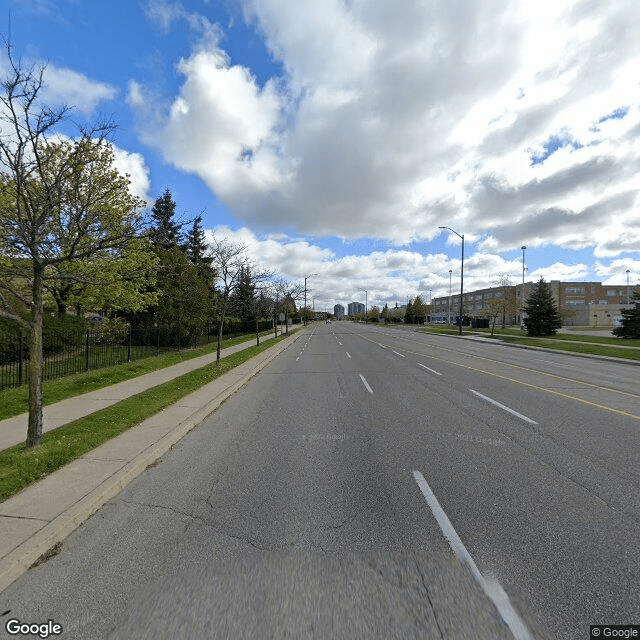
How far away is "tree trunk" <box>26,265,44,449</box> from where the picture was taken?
542 centimetres

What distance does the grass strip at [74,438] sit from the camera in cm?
456

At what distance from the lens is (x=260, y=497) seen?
14.1 ft

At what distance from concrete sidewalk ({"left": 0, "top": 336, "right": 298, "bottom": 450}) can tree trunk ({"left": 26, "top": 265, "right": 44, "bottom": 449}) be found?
1.90 feet

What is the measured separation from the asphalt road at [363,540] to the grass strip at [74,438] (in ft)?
3.65

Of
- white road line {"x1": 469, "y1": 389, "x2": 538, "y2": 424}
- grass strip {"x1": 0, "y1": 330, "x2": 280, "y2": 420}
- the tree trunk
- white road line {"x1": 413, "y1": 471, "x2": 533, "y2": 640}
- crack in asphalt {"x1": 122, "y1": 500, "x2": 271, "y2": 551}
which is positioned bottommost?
grass strip {"x1": 0, "y1": 330, "x2": 280, "y2": 420}

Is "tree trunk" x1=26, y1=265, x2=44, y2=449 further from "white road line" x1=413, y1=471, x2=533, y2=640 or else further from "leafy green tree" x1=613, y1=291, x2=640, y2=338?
"leafy green tree" x1=613, y1=291, x2=640, y2=338

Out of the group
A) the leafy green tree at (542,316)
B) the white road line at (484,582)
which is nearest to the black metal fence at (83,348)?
the white road line at (484,582)

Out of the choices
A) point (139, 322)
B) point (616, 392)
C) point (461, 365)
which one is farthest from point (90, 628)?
point (139, 322)

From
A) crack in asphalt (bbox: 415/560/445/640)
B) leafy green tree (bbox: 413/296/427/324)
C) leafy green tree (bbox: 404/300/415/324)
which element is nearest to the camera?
crack in asphalt (bbox: 415/560/445/640)

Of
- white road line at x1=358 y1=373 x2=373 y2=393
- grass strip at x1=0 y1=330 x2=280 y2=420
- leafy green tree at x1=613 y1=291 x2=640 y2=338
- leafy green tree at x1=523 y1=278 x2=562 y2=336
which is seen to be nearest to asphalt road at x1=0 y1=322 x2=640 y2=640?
white road line at x1=358 y1=373 x2=373 y2=393

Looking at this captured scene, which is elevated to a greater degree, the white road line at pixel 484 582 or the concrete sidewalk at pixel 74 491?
the white road line at pixel 484 582

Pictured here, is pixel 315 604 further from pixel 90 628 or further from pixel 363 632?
pixel 90 628

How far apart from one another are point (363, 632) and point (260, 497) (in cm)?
208

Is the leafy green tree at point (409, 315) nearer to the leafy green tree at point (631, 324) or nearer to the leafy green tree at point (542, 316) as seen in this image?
the leafy green tree at point (542, 316)
